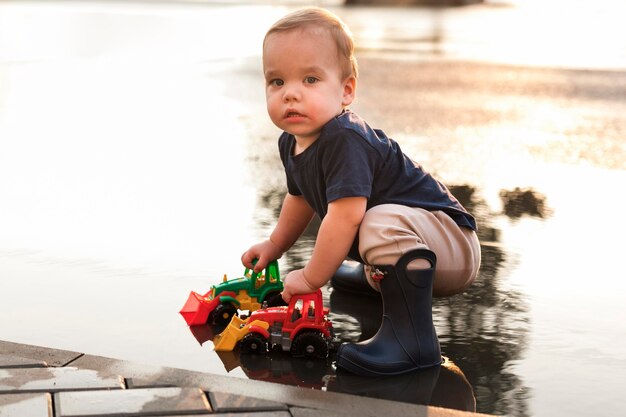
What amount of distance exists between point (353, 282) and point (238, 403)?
1.46 metres

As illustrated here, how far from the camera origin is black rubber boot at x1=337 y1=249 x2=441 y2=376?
3799 mm

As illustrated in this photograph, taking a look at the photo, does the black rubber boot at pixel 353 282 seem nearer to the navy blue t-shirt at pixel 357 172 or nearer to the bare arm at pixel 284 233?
the bare arm at pixel 284 233

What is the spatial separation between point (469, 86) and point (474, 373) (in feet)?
25.6

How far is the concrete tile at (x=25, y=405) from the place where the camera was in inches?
127

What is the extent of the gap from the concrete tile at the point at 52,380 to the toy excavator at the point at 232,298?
77 cm

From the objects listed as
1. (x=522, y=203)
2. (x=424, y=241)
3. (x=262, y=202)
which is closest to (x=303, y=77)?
(x=424, y=241)

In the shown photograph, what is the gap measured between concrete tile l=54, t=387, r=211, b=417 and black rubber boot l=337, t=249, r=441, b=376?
→ 648 millimetres

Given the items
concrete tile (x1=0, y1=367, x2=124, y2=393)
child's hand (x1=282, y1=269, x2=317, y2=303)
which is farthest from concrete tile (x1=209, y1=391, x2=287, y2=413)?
child's hand (x1=282, y1=269, x2=317, y2=303)

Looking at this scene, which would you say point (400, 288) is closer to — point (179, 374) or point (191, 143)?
point (179, 374)

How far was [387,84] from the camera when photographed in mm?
11297

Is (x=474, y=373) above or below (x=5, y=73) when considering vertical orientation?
below

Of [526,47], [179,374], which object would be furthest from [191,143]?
[526,47]

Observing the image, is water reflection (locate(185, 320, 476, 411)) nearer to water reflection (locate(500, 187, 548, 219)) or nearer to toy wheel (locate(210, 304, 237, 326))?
toy wheel (locate(210, 304, 237, 326))

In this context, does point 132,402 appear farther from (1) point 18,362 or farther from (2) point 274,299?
(2) point 274,299
